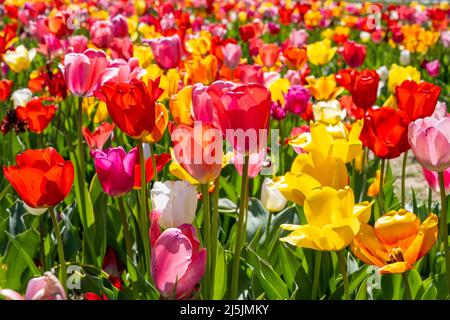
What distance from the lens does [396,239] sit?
1.29 metres

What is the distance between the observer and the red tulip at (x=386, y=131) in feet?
5.69

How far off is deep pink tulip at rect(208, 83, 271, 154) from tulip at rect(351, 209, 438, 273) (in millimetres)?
276

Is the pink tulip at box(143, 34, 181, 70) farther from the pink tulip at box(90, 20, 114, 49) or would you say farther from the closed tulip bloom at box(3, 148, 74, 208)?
the closed tulip bloom at box(3, 148, 74, 208)

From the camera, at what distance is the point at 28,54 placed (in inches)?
150

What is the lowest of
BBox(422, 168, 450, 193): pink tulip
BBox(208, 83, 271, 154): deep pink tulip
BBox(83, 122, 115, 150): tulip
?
BBox(83, 122, 115, 150): tulip

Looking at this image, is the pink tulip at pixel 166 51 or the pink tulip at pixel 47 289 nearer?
the pink tulip at pixel 47 289

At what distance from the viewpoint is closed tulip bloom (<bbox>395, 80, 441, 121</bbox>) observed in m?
1.87

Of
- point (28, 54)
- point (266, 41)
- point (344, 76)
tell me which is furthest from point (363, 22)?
point (344, 76)

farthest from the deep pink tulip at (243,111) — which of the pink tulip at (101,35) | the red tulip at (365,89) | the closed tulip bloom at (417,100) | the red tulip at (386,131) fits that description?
the pink tulip at (101,35)

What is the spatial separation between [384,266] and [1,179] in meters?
1.81

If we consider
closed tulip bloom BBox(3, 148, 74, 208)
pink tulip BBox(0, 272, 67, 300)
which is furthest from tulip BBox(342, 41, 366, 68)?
pink tulip BBox(0, 272, 67, 300)

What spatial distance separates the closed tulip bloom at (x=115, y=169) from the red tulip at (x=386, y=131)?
1.96 feet

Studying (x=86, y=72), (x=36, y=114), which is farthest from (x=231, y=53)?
(x=86, y=72)

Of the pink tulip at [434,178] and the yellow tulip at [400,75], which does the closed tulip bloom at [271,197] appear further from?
the yellow tulip at [400,75]
